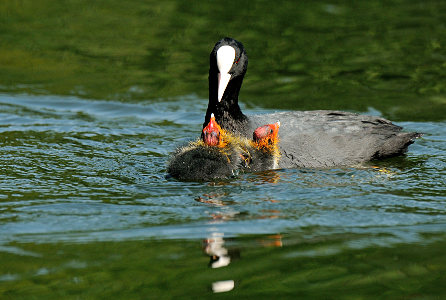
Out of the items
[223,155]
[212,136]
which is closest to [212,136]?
[212,136]

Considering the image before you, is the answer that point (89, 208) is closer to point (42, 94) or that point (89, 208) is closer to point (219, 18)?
point (42, 94)

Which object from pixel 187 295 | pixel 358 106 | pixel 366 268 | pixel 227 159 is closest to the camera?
pixel 187 295

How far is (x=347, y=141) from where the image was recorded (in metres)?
6.41

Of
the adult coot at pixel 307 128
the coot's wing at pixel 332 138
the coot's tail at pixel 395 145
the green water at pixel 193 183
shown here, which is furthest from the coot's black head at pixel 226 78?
the coot's tail at pixel 395 145

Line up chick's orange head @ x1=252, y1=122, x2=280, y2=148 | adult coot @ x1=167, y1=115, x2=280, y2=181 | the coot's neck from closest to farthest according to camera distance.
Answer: adult coot @ x1=167, y1=115, x2=280, y2=181
chick's orange head @ x1=252, y1=122, x2=280, y2=148
the coot's neck

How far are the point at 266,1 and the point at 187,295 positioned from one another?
8.52 meters

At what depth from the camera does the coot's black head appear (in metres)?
6.32

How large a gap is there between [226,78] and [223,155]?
836 millimetres

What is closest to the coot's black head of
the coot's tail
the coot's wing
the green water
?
the coot's wing

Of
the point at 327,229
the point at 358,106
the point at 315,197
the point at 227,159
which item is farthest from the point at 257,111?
→ the point at 327,229

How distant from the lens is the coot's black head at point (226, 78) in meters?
6.32

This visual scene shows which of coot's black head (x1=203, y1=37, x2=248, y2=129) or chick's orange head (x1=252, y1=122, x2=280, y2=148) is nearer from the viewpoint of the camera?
chick's orange head (x1=252, y1=122, x2=280, y2=148)

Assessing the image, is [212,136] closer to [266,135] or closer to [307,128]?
[266,135]

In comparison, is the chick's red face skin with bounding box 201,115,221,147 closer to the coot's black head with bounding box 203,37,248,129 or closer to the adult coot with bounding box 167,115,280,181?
the adult coot with bounding box 167,115,280,181
